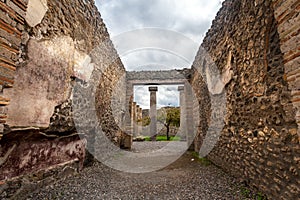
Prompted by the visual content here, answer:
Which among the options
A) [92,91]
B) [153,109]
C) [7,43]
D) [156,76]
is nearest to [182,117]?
[153,109]

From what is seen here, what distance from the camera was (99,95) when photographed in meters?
4.49

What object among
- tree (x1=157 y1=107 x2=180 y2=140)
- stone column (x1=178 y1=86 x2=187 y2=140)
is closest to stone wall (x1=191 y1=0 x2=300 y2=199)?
stone column (x1=178 y1=86 x2=187 y2=140)

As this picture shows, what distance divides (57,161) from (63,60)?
1.83 metres

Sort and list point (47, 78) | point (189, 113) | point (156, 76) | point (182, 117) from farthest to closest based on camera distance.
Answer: point (182, 117) → point (156, 76) → point (189, 113) → point (47, 78)

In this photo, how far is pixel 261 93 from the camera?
2.21 metres

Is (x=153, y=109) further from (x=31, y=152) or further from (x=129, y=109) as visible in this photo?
(x=31, y=152)

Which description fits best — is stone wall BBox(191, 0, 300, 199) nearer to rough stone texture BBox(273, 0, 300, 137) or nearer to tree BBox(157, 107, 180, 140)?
rough stone texture BBox(273, 0, 300, 137)

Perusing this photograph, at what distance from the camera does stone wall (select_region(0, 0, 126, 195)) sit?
1655 mm

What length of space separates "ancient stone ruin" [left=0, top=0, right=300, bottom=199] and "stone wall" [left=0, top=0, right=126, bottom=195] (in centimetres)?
1

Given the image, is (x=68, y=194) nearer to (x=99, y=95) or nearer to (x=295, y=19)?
(x=99, y=95)

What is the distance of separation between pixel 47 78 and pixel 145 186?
95.3 inches

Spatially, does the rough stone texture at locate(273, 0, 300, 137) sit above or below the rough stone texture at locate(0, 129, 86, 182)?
above

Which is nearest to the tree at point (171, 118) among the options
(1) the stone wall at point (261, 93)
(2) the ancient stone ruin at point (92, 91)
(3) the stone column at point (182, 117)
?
(3) the stone column at point (182, 117)

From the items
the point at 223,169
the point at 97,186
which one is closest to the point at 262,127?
the point at 223,169
